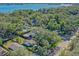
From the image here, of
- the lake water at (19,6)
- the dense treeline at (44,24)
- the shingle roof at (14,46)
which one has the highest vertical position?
the lake water at (19,6)

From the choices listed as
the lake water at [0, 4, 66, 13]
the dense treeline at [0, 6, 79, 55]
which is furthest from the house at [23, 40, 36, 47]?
the lake water at [0, 4, 66, 13]

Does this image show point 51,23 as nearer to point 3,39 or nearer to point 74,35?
point 74,35

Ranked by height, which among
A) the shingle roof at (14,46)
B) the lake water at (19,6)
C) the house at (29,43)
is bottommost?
the shingle roof at (14,46)

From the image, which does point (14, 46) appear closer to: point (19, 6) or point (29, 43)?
point (29, 43)

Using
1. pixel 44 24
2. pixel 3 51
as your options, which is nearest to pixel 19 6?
pixel 44 24

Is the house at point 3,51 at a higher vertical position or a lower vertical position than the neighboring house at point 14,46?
lower

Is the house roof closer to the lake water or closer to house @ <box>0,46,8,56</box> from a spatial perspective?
house @ <box>0,46,8,56</box>

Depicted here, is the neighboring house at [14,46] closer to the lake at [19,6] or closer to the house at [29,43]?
the house at [29,43]

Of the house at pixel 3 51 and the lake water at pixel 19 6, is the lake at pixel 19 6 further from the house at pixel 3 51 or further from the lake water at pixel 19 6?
the house at pixel 3 51

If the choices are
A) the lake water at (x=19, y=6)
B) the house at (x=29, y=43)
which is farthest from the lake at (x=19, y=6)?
the house at (x=29, y=43)
